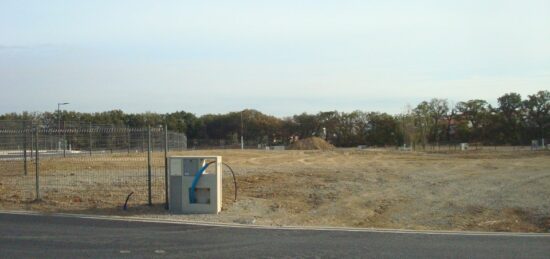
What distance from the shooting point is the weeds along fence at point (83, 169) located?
1530 cm

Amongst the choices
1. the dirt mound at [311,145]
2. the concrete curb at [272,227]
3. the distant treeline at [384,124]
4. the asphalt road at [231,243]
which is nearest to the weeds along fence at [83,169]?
Answer: the concrete curb at [272,227]

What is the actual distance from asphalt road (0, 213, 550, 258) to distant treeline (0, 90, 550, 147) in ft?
218

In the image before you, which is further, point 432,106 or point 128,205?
point 432,106

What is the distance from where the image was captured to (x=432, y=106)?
98.2m

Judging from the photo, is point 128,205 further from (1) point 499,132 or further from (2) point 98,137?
(1) point 499,132

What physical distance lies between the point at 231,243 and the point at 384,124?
9470cm

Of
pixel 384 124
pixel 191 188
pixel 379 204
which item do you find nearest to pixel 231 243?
pixel 191 188

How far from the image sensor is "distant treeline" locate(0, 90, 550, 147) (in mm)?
89250

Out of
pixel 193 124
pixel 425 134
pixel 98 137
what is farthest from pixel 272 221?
pixel 193 124

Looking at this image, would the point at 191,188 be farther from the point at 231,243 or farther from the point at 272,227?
the point at 231,243

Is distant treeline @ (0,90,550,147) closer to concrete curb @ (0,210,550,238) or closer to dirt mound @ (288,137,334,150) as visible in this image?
dirt mound @ (288,137,334,150)

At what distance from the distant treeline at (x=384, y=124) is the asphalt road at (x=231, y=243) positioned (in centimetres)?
6654

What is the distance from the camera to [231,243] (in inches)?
368

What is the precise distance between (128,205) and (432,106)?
89762mm
